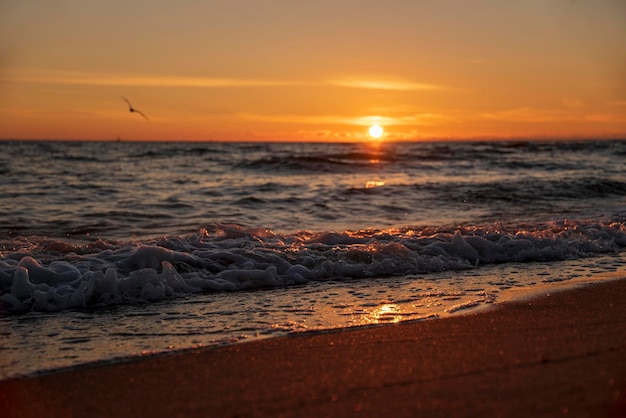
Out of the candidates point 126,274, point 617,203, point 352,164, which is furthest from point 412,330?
point 352,164

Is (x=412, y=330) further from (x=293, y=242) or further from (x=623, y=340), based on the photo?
(x=293, y=242)

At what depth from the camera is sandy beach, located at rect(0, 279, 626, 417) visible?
2938mm

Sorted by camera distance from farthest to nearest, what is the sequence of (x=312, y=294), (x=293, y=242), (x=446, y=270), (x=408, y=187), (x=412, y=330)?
(x=408, y=187)
(x=293, y=242)
(x=446, y=270)
(x=312, y=294)
(x=412, y=330)

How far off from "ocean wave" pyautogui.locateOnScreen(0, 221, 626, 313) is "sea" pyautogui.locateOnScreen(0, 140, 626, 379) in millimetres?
17

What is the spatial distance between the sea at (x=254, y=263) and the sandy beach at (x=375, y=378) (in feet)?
1.12

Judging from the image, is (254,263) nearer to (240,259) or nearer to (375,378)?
(240,259)

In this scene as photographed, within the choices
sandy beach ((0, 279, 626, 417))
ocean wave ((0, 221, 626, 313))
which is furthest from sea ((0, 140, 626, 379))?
sandy beach ((0, 279, 626, 417))

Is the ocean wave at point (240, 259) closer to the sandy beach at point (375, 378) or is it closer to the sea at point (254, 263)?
the sea at point (254, 263)

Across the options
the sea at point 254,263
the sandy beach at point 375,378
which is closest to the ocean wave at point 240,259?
the sea at point 254,263

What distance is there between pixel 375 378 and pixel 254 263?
337 centimetres

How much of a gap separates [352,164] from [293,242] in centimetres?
1814


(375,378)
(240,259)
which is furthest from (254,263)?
(375,378)

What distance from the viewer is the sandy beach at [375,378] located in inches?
116

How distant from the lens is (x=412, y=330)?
430 cm
